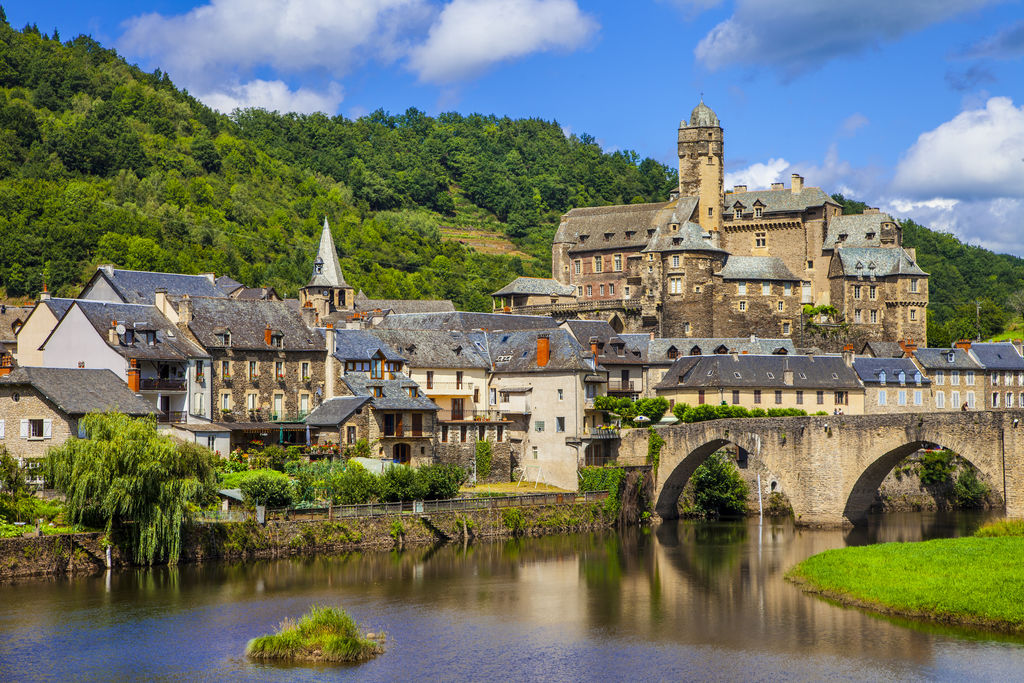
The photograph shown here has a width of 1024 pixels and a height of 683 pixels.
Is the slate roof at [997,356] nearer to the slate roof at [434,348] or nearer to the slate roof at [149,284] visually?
the slate roof at [434,348]

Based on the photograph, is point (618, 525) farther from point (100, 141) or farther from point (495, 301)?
point (100, 141)

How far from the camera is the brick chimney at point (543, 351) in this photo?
241 feet

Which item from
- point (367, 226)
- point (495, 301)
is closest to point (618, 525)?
point (495, 301)

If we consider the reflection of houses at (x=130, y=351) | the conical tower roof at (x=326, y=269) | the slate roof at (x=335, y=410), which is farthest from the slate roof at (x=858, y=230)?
the reflection of houses at (x=130, y=351)

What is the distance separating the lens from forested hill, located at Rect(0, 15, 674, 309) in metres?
117

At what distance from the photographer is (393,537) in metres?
57.2

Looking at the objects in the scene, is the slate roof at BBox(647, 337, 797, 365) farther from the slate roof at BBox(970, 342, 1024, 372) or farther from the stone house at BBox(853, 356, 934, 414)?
the slate roof at BBox(970, 342, 1024, 372)

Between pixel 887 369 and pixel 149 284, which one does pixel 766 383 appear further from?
pixel 149 284

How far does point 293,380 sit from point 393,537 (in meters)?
15.7

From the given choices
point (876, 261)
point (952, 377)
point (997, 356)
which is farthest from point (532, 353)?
point (876, 261)

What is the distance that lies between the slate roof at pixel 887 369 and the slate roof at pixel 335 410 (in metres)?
37.1

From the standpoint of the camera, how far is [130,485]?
157ft

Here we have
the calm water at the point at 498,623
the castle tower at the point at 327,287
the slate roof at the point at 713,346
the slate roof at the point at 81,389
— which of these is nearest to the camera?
the calm water at the point at 498,623

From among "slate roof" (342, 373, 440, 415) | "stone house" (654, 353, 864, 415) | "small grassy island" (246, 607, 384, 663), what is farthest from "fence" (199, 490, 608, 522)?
"stone house" (654, 353, 864, 415)
